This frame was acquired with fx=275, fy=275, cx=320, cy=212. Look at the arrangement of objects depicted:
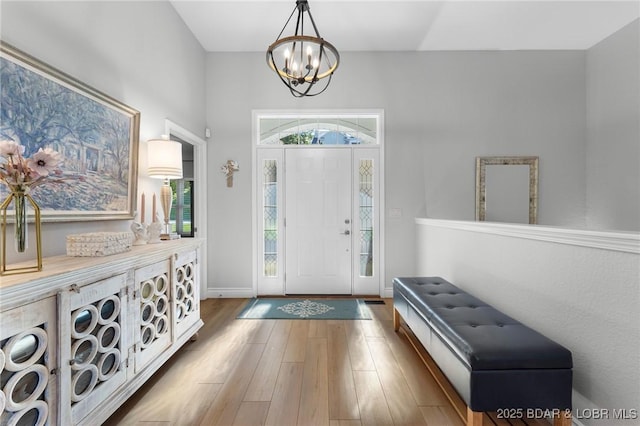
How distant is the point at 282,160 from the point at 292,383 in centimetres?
270

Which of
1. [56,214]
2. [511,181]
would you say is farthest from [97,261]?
[511,181]

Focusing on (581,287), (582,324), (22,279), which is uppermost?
(22,279)

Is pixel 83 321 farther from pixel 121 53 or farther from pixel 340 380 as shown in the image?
pixel 121 53

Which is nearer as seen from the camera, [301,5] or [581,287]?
[581,287]

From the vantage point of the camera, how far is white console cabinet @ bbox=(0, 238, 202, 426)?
1.04 meters

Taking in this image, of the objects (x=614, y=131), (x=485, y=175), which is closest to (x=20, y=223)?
(x=485, y=175)

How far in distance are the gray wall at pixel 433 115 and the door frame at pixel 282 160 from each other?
80mm

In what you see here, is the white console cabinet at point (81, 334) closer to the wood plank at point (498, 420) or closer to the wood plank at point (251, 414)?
the wood plank at point (251, 414)

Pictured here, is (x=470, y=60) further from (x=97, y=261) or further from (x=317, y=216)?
(x=97, y=261)

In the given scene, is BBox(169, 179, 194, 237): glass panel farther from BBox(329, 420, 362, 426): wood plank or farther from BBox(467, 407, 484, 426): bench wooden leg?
BBox(467, 407, 484, 426): bench wooden leg

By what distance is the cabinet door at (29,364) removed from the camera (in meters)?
1.01

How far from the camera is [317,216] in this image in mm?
3789

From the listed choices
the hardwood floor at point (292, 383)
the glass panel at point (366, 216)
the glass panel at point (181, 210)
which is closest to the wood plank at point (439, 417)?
the hardwood floor at point (292, 383)

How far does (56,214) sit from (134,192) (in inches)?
27.5
